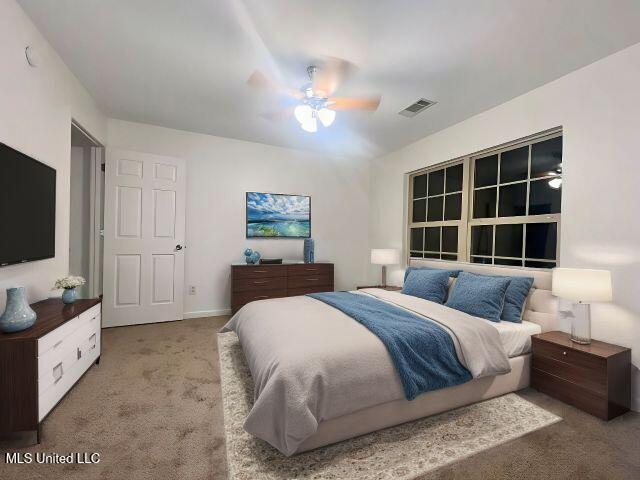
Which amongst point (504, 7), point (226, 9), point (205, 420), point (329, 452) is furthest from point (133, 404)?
point (504, 7)

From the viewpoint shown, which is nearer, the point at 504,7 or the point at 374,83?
the point at 504,7

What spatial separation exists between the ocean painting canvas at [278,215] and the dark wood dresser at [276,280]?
617 millimetres

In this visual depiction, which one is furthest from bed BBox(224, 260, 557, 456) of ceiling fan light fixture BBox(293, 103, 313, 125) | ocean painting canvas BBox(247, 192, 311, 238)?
ocean painting canvas BBox(247, 192, 311, 238)

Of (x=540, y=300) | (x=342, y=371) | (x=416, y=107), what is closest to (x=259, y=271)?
(x=342, y=371)

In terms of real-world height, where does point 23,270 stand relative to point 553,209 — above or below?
below

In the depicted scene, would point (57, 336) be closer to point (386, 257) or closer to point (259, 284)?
point (259, 284)

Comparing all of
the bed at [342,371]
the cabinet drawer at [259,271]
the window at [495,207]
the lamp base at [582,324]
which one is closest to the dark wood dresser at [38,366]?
the bed at [342,371]

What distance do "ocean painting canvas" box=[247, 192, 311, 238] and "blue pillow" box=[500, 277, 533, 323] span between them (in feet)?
9.80

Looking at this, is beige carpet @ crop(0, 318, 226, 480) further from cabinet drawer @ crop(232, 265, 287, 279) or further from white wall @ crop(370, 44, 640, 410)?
white wall @ crop(370, 44, 640, 410)

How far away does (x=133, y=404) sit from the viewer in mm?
2051

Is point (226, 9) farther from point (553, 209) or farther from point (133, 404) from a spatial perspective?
point (553, 209)

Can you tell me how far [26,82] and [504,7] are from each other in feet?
10.6

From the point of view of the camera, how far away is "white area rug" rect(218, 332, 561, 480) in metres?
1.49

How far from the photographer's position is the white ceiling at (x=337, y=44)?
188cm
